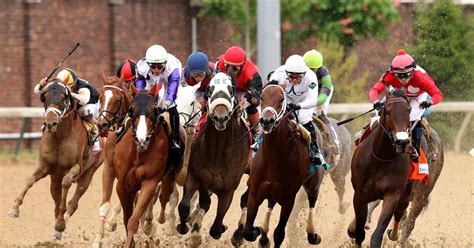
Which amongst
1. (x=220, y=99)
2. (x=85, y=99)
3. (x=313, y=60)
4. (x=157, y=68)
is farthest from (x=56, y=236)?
(x=313, y=60)

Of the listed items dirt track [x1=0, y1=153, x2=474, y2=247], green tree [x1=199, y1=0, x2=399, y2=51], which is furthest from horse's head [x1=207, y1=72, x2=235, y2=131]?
green tree [x1=199, y1=0, x2=399, y2=51]

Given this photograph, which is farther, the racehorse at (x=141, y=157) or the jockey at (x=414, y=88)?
the jockey at (x=414, y=88)

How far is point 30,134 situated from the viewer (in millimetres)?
22312

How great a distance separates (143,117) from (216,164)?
3.82 ft

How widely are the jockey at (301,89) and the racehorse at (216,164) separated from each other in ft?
1.72

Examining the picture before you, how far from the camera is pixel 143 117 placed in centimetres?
1146

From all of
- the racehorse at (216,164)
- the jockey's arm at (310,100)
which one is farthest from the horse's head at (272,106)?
the jockey's arm at (310,100)

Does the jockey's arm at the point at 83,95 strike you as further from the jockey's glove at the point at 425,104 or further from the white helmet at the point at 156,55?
the jockey's glove at the point at 425,104

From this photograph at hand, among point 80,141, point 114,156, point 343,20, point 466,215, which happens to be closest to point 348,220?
point 466,215

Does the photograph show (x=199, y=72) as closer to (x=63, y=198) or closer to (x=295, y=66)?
(x=295, y=66)

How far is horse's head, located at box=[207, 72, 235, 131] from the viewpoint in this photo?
11656 millimetres

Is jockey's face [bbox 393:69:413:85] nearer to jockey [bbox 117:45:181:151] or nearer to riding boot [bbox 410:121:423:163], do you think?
riding boot [bbox 410:121:423:163]

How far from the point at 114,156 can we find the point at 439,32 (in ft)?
40.9

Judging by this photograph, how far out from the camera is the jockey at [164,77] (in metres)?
12.2
